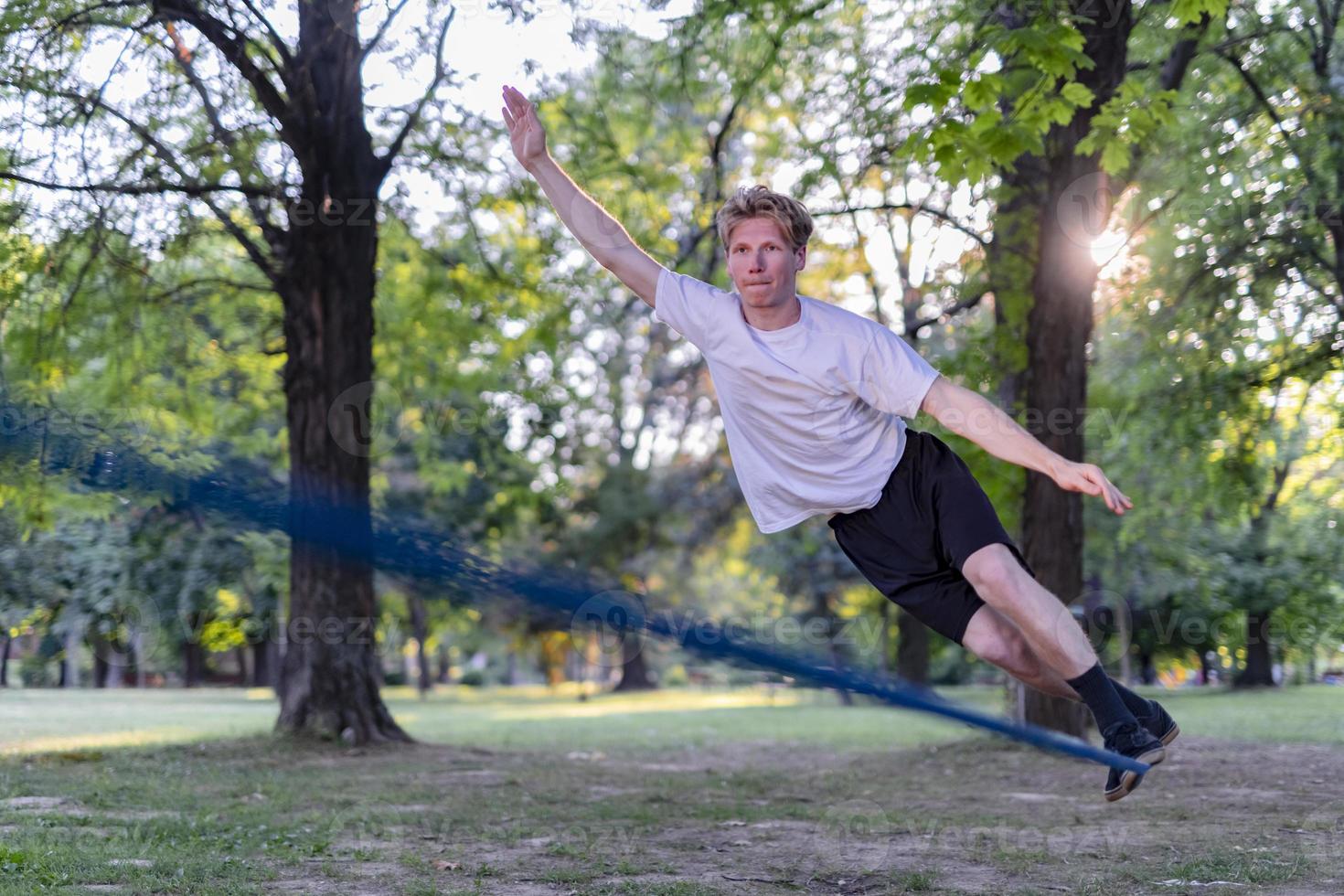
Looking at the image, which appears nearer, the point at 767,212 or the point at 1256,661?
the point at 767,212

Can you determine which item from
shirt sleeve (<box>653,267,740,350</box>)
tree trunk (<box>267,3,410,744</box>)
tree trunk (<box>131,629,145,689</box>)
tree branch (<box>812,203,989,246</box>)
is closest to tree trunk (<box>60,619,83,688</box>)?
tree trunk (<box>131,629,145,689</box>)

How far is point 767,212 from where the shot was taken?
14.5ft

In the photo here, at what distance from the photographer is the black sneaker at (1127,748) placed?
4.22m

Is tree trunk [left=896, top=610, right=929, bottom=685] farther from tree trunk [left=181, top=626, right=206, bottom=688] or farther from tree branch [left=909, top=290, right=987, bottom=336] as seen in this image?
tree trunk [left=181, top=626, right=206, bottom=688]

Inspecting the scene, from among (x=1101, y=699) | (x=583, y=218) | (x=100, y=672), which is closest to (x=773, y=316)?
(x=583, y=218)

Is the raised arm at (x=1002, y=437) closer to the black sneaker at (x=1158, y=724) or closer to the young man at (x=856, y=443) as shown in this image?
the young man at (x=856, y=443)

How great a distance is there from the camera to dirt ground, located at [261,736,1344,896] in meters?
5.02

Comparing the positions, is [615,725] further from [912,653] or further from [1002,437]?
[1002,437]

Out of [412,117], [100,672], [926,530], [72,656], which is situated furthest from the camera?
[100,672]

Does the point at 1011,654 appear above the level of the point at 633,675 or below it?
above

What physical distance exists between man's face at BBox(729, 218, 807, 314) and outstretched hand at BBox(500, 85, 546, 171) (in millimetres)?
731

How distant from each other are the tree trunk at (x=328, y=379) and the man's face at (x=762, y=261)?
7.26 metres

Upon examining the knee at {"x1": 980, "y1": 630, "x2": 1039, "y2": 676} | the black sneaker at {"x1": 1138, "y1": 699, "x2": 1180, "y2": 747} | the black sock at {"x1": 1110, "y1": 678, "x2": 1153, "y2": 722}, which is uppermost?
the knee at {"x1": 980, "y1": 630, "x2": 1039, "y2": 676}

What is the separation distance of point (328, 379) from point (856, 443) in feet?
25.2
